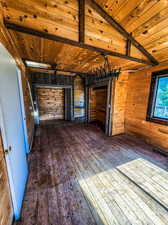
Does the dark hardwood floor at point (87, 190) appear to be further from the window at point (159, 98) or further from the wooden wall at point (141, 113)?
the window at point (159, 98)

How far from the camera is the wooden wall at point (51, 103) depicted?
5.83m

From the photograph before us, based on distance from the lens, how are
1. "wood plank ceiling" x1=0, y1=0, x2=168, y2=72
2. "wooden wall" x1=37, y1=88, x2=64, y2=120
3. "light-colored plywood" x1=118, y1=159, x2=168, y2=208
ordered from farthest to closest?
1. "wooden wall" x1=37, y1=88, x2=64, y2=120
2. "light-colored plywood" x1=118, y1=159, x2=168, y2=208
3. "wood plank ceiling" x1=0, y1=0, x2=168, y2=72

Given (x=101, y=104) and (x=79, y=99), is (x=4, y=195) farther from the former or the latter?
(x=79, y=99)

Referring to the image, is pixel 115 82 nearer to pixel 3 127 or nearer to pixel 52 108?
pixel 3 127

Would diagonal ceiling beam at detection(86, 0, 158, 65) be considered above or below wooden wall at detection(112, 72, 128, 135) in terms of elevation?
above

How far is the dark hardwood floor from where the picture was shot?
47.3 inches

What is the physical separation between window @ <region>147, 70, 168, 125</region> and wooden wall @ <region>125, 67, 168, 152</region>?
15cm

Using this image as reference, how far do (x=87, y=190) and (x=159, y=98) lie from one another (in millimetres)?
3080

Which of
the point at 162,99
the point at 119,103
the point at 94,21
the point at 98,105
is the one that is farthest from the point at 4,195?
the point at 98,105

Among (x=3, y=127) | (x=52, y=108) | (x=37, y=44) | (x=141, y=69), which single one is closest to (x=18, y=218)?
(x=3, y=127)

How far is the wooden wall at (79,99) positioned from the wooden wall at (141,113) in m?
2.88

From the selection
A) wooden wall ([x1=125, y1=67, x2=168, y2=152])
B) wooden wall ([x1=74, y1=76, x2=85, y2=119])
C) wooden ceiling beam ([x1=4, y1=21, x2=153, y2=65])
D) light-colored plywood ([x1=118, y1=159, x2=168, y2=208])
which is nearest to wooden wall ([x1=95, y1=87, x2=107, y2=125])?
wooden wall ([x1=74, y1=76, x2=85, y2=119])

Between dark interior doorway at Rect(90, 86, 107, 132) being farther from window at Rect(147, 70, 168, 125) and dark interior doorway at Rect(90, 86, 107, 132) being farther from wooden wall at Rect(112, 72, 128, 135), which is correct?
window at Rect(147, 70, 168, 125)

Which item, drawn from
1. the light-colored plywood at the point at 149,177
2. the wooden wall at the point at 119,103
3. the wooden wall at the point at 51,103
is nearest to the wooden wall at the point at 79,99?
the wooden wall at the point at 51,103
